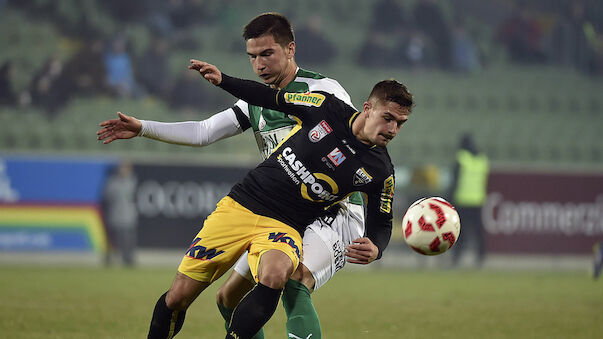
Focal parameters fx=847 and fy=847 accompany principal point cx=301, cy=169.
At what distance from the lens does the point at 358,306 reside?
8625 millimetres

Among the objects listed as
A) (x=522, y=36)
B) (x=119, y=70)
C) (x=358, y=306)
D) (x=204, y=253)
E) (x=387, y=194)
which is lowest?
(x=358, y=306)

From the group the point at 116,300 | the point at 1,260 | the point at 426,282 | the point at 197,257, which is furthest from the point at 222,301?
the point at 1,260

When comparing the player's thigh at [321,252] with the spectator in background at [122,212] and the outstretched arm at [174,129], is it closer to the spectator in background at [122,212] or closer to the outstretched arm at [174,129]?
the outstretched arm at [174,129]

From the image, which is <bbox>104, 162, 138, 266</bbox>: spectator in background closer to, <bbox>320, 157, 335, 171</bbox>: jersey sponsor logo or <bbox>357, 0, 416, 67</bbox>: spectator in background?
<bbox>357, 0, 416, 67</bbox>: spectator in background

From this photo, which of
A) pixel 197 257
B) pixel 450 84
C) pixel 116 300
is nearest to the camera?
pixel 197 257

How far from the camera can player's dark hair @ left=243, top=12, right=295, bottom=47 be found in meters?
4.75

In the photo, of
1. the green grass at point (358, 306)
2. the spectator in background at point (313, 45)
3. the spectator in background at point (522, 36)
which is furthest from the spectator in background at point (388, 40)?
the green grass at point (358, 306)

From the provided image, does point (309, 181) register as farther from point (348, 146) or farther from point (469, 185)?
point (469, 185)

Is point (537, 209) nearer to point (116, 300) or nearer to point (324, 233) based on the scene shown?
point (116, 300)

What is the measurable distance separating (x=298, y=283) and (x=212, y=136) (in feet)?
3.43

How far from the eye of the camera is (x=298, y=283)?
A: 445 cm

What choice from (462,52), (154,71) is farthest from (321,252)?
(462,52)

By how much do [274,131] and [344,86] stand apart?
15.8 metres

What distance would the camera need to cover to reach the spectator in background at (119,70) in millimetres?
18109
